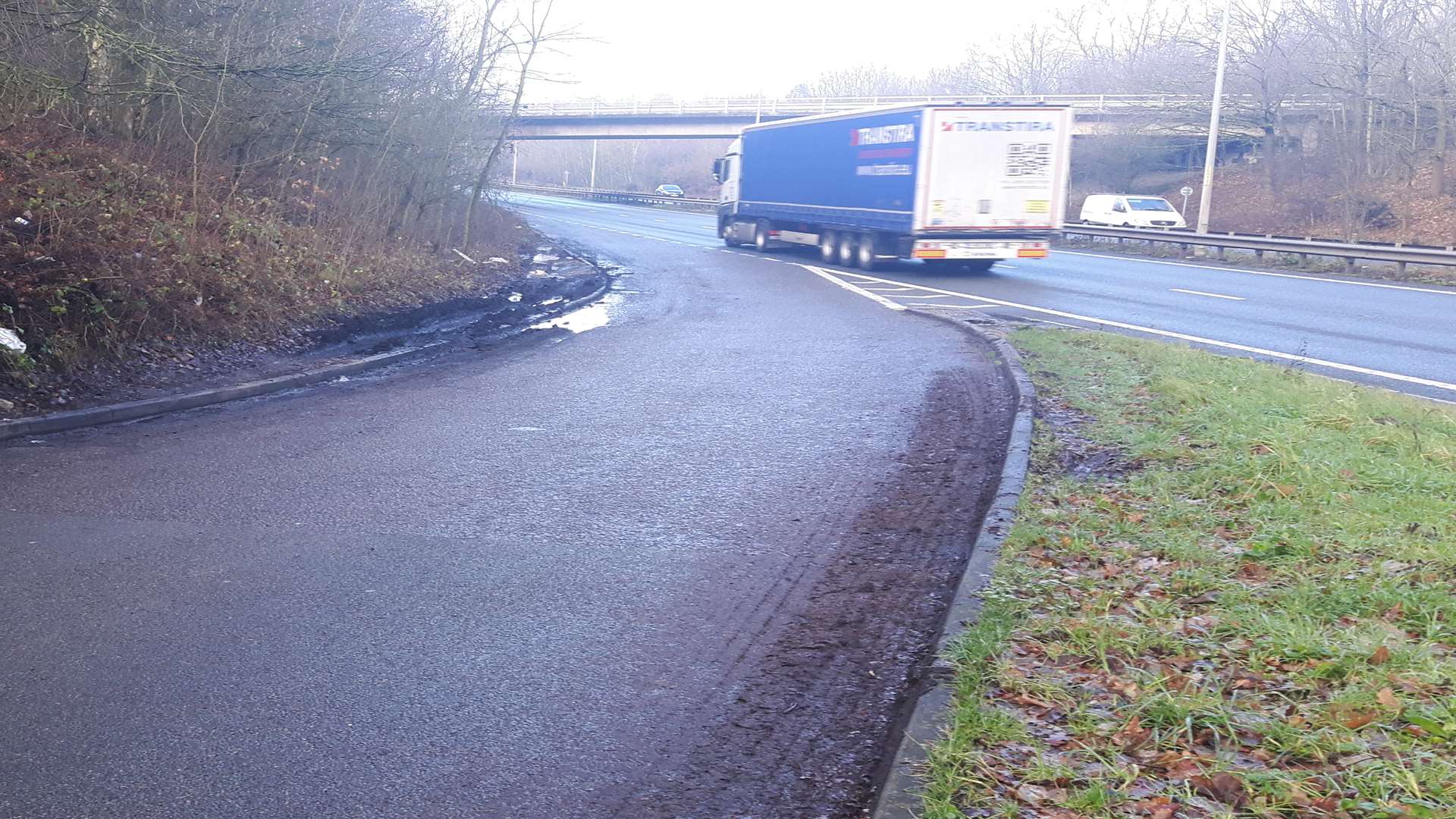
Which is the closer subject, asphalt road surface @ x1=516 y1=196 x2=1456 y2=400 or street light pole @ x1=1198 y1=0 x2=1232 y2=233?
asphalt road surface @ x1=516 y1=196 x2=1456 y2=400

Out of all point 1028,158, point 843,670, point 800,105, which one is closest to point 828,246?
point 1028,158

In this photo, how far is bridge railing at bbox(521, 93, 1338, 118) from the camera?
53875 millimetres

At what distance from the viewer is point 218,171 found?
1795 cm

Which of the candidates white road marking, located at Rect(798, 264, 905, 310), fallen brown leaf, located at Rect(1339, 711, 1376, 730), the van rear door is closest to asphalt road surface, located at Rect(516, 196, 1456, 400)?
white road marking, located at Rect(798, 264, 905, 310)

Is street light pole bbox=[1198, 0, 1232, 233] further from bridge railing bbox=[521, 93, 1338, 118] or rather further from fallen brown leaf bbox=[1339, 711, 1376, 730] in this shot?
fallen brown leaf bbox=[1339, 711, 1376, 730]

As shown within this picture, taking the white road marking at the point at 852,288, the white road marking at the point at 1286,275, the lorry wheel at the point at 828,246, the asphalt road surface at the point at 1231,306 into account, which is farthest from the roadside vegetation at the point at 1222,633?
the lorry wheel at the point at 828,246

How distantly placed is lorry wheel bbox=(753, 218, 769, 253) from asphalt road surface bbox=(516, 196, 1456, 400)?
2.73 ft

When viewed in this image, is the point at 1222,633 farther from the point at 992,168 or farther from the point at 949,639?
the point at 992,168

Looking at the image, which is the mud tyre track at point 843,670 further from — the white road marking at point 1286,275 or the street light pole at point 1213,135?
the street light pole at point 1213,135

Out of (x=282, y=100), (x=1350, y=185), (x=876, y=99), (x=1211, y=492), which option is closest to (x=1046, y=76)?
(x=876, y=99)

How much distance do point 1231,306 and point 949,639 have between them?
17144mm

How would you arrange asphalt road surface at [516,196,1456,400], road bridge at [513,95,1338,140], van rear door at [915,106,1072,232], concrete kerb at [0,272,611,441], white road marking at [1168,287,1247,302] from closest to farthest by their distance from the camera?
concrete kerb at [0,272,611,441]
asphalt road surface at [516,196,1456,400]
white road marking at [1168,287,1247,302]
van rear door at [915,106,1072,232]
road bridge at [513,95,1338,140]

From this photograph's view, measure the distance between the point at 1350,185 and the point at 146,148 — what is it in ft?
132

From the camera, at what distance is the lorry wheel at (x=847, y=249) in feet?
94.7
